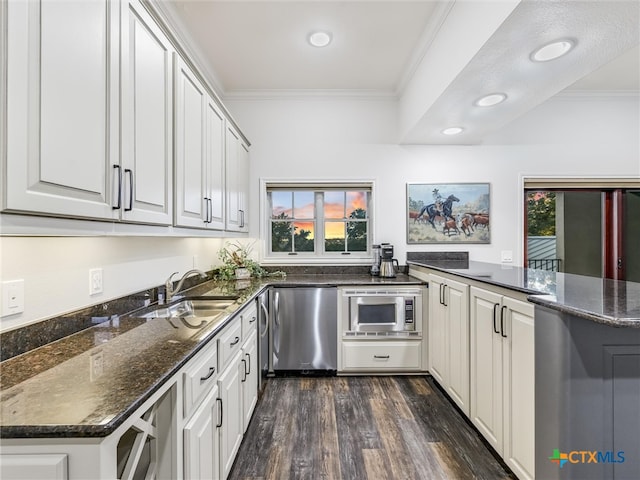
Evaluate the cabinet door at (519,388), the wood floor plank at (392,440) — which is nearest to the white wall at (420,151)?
the wood floor plank at (392,440)

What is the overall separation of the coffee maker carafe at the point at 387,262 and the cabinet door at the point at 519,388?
1682 mm

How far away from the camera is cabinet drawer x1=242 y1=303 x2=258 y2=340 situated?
6.72 ft

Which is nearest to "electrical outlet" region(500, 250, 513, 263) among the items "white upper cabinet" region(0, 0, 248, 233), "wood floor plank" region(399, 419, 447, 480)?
"wood floor plank" region(399, 419, 447, 480)

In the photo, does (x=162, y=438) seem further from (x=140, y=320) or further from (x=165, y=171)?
(x=165, y=171)

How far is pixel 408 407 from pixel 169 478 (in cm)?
195

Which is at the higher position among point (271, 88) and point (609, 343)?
point (271, 88)

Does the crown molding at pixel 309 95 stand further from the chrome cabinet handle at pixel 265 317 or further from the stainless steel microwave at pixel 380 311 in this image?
the chrome cabinet handle at pixel 265 317

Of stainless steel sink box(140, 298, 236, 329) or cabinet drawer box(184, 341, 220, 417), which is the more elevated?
stainless steel sink box(140, 298, 236, 329)

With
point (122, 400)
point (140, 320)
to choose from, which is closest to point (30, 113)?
point (122, 400)

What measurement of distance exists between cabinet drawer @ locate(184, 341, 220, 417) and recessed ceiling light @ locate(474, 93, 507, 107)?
2.47 m

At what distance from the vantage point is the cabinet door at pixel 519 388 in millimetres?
1568

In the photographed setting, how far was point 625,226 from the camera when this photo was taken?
141 inches

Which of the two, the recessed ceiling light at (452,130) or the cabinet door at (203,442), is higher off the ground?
the recessed ceiling light at (452,130)

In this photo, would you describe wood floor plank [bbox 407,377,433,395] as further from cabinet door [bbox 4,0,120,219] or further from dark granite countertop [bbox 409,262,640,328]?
cabinet door [bbox 4,0,120,219]
